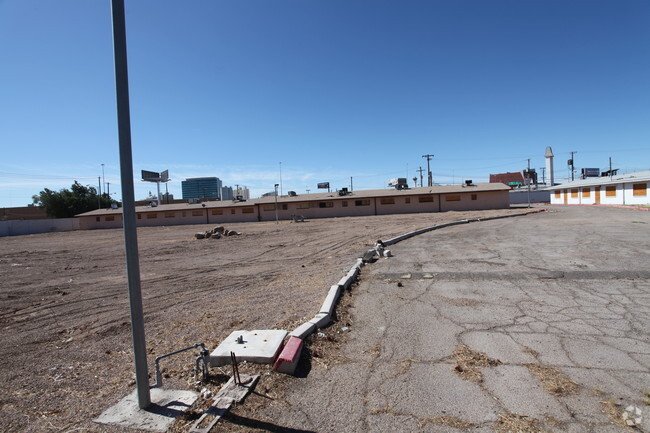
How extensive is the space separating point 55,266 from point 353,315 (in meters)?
14.1

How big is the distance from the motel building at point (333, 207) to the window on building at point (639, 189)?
1139 centimetres

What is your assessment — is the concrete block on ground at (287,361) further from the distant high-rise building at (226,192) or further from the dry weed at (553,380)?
the distant high-rise building at (226,192)

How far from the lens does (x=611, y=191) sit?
38.8m

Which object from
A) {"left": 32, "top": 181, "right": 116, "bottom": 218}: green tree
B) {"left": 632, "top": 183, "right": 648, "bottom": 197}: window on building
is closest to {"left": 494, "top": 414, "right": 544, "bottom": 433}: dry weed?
{"left": 632, "top": 183, "right": 648, "bottom": 197}: window on building

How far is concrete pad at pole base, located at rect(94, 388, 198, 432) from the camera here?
112 inches

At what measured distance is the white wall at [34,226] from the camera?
42756 millimetres

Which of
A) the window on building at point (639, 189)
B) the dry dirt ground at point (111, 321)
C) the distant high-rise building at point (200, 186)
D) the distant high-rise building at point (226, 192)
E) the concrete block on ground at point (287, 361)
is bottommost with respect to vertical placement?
the dry dirt ground at point (111, 321)

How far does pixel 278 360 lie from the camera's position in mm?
3574

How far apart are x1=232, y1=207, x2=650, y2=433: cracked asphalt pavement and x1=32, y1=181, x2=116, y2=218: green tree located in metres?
75.4

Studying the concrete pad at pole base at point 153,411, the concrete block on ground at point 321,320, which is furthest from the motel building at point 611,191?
the concrete pad at pole base at point 153,411

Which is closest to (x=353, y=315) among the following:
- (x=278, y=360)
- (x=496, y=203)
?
(x=278, y=360)

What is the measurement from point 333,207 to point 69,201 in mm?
52822

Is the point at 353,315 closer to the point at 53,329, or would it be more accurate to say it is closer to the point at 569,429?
the point at 569,429

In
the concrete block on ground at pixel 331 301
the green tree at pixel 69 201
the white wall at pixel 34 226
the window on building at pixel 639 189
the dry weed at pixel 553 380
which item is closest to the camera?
the dry weed at pixel 553 380
